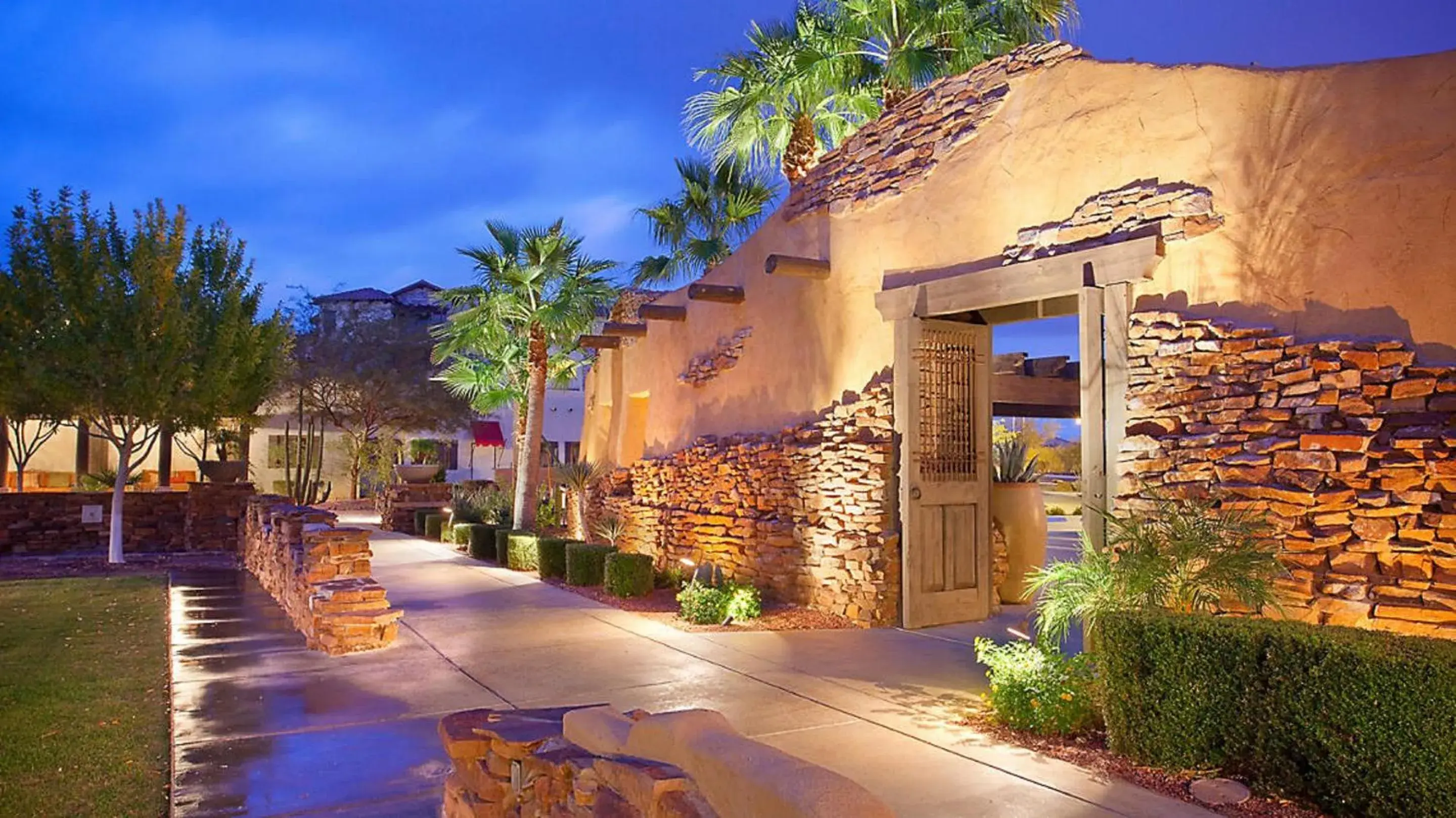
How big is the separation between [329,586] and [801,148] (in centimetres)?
861

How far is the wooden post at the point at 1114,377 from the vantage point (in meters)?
7.38

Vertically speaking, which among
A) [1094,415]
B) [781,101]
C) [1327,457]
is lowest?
[1327,457]

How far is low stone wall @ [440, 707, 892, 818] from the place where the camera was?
261cm

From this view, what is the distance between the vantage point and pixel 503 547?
16.0 metres

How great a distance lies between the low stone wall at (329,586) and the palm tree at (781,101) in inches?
286

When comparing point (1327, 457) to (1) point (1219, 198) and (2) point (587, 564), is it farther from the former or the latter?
(2) point (587, 564)

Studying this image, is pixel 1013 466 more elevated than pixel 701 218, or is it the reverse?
pixel 701 218

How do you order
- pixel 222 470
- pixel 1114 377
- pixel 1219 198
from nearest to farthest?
pixel 1219 198 < pixel 1114 377 < pixel 222 470

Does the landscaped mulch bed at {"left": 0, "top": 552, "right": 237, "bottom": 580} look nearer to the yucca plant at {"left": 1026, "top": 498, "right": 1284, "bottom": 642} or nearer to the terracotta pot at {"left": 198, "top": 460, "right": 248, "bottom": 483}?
the terracotta pot at {"left": 198, "top": 460, "right": 248, "bottom": 483}

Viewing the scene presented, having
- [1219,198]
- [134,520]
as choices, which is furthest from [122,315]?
[1219,198]

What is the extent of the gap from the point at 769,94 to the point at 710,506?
5.76 metres

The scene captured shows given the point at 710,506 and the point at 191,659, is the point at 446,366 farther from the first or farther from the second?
the point at 191,659

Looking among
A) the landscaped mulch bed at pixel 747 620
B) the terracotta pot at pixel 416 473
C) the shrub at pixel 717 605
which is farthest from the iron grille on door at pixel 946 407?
the terracotta pot at pixel 416 473

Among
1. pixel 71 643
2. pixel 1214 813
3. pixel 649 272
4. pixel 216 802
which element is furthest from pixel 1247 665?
pixel 649 272
